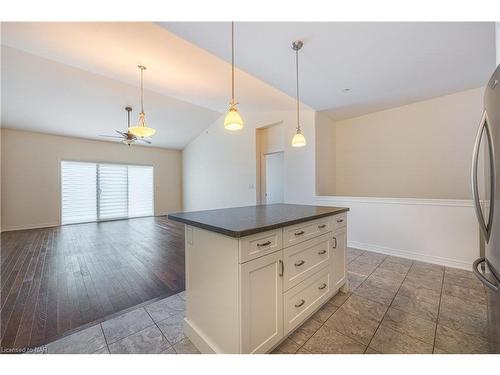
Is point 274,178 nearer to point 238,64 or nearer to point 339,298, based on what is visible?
point 238,64

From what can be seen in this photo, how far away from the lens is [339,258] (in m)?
2.01

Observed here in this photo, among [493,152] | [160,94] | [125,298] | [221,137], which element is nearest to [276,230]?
[493,152]

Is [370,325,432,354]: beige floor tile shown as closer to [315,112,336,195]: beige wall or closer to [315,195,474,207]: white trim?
[315,195,474,207]: white trim

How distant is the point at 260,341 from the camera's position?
123 centimetres

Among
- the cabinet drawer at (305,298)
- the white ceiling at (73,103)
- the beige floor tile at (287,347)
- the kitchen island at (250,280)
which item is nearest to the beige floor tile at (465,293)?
the cabinet drawer at (305,298)

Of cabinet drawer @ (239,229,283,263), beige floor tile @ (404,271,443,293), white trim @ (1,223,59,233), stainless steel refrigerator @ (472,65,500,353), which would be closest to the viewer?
stainless steel refrigerator @ (472,65,500,353)

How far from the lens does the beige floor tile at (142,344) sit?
1376 millimetres

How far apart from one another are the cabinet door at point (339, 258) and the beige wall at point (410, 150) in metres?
2.21

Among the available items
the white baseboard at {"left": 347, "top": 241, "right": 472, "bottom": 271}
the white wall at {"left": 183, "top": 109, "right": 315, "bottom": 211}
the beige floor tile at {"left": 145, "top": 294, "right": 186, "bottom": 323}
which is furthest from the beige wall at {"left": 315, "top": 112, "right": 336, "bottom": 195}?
the beige floor tile at {"left": 145, "top": 294, "right": 186, "bottom": 323}

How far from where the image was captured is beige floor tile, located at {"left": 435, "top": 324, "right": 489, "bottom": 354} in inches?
52.8

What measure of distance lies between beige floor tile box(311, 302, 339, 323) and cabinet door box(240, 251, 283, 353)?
1.70 feet

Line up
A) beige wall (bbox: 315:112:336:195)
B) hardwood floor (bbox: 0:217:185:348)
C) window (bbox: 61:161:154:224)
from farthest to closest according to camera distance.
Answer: window (bbox: 61:161:154:224) < beige wall (bbox: 315:112:336:195) < hardwood floor (bbox: 0:217:185:348)

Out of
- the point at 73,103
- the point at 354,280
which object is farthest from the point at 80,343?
the point at 73,103

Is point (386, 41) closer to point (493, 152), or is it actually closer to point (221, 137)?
point (493, 152)
